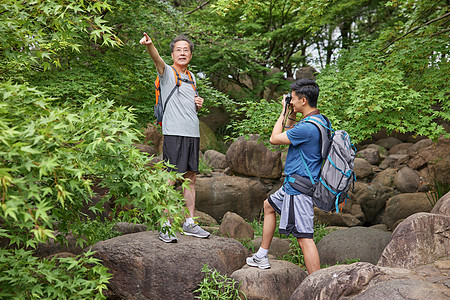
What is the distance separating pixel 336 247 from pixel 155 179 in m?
3.55

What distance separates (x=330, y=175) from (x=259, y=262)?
1277 millimetres

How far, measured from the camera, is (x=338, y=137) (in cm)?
368

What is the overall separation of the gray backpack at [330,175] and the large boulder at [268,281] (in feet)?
3.01

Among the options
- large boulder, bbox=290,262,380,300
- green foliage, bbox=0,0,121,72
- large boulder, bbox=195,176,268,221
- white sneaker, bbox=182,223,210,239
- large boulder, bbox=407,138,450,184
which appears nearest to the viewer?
green foliage, bbox=0,0,121,72

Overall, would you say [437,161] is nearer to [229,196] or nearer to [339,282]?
[229,196]

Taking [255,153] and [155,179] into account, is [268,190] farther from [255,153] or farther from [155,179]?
[155,179]

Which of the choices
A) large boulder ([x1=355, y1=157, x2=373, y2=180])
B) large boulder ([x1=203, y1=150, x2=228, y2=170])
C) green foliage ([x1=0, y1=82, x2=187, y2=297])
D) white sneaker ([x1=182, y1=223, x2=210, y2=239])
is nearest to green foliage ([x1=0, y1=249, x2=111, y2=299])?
green foliage ([x1=0, y1=82, x2=187, y2=297])

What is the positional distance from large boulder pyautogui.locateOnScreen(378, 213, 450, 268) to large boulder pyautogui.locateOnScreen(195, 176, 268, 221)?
6.70 meters

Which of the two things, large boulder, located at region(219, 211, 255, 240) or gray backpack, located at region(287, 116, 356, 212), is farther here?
large boulder, located at region(219, 211, 255, 240)

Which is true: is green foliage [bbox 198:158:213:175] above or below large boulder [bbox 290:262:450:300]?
below

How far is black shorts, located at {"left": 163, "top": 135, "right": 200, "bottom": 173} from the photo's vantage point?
14.1ft

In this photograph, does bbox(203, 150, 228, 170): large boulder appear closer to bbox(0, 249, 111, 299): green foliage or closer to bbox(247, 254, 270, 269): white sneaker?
bbox(247, 254, 270, 269): white sneaker

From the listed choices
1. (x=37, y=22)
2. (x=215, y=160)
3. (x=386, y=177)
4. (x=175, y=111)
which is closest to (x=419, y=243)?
(x=175, y=111)

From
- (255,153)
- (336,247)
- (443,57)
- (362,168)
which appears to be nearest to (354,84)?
(443,57)
